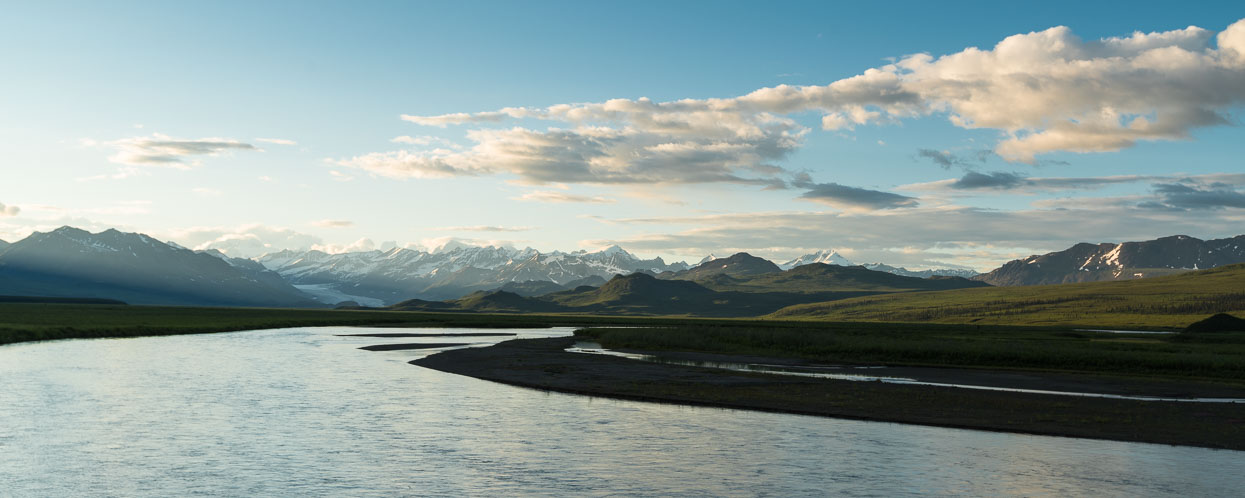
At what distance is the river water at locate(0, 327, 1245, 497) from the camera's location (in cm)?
2522

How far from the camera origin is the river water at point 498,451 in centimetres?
2522

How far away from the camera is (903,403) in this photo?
45.2 meters

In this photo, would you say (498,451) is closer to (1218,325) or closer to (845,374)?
(845,374)

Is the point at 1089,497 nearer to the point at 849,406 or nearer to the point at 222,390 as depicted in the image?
the point at 849,406

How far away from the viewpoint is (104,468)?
26.8 m

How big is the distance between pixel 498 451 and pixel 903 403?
24.3 m

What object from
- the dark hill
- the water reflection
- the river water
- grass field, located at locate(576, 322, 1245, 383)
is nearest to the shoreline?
the river water

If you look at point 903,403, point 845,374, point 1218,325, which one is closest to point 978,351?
point 845,374

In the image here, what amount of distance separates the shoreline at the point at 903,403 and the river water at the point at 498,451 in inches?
74.7

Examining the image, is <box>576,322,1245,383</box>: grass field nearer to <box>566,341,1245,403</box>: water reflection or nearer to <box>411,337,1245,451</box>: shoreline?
→ <box>566,341,1245,403</box>: water reflection

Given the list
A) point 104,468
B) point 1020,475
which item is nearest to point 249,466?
point 104,468

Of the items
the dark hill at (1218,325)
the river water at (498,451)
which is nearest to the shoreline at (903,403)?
the river water at (498,451)

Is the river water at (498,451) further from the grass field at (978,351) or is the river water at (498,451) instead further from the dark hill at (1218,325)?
the dark hill at (1218,325)

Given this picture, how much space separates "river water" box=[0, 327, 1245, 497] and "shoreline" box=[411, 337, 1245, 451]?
1898 millimetres
